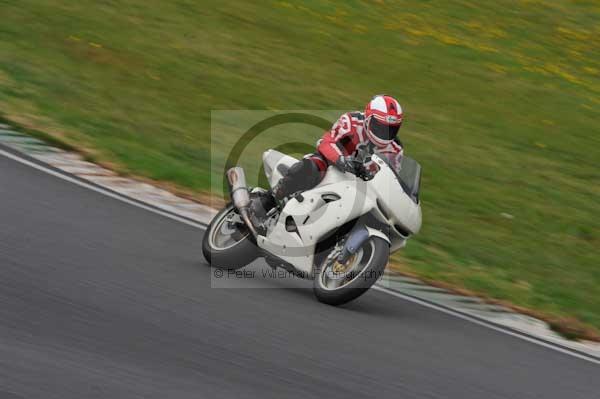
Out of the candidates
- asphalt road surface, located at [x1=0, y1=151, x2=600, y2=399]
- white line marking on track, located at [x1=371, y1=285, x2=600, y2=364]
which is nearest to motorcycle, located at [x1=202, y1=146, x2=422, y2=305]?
asphalt road surface, located at [x1=0, y1=151, x2=600, y2=399]

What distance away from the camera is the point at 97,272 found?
7.54 m

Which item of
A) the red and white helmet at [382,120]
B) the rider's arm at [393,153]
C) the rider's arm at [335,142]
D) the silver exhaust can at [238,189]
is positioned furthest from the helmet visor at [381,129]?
the silver exhaust can at [238,189]

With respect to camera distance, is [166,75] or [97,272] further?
[166,75]

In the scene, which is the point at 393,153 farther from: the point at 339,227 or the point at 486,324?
the point at 486,324

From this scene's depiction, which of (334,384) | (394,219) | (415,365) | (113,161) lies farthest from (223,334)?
(113,161)

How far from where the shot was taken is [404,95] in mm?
18328

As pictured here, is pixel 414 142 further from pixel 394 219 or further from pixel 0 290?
pixel 0 290

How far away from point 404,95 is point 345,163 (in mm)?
10555

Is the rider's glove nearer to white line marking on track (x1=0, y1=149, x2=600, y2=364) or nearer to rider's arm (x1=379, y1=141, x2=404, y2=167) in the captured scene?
rider's arm (x1=379, y1=141, x2=404, y2=167)

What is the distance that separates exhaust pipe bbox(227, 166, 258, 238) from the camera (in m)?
8.42

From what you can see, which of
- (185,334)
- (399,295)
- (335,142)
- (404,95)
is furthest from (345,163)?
(404,95)

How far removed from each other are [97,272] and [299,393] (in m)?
2.27

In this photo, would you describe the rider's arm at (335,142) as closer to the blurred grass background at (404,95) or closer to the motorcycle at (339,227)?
the motorcycle at (339,227)

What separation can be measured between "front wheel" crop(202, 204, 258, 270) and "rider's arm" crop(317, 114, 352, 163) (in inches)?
38.0
